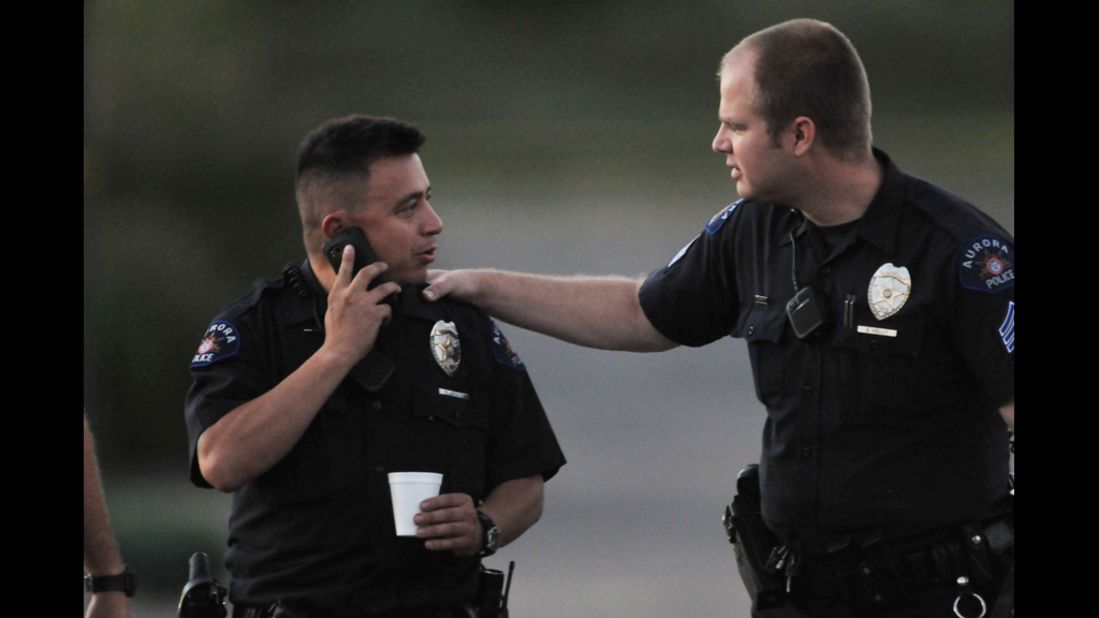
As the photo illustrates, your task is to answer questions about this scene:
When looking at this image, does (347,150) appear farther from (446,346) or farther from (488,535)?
(488,535)

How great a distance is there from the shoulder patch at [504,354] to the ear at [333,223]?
49cm

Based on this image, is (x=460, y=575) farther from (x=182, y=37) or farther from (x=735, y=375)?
(x=735, y=375)

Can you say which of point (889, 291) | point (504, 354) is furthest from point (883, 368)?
point (504, 354)

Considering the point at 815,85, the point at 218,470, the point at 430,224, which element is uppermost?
the point at 815,85

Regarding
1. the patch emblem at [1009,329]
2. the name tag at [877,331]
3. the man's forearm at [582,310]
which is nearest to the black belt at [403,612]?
the man's forearm at [582,310]

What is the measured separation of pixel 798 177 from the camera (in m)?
4.18

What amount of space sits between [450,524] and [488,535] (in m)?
0.18

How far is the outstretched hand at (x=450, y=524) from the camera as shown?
3.90 meters

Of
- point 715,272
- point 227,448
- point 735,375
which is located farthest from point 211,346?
point 735,375

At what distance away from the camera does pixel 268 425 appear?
3.91 m

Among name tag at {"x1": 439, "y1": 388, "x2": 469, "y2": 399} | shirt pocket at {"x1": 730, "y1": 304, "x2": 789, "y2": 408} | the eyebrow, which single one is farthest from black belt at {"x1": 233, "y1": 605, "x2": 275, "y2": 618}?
shirt pocket at {"x1": 730, "y1": 304, "x2": 789, "y2": 408}

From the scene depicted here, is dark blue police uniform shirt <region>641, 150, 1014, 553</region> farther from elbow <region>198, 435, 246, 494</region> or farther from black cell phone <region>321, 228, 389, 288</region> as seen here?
elbow <region>198, 435, 246, 494</region>
